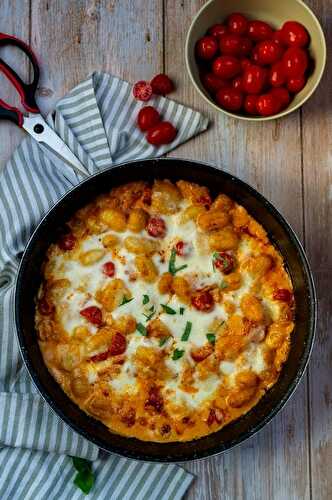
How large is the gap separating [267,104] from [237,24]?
39 centimetres

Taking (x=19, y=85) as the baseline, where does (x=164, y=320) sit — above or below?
below

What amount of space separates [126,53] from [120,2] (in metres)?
0.24

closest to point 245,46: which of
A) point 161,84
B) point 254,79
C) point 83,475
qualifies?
point 254,79

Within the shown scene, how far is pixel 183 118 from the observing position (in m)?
3.29

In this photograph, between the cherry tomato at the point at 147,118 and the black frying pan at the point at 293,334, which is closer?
the black frying pan at the point at 293,334

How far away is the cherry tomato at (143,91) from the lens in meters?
3.26

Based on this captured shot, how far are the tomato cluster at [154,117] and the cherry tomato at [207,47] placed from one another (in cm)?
19

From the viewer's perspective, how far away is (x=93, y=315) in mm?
2949

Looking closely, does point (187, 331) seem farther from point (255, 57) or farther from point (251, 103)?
point (255, 57)

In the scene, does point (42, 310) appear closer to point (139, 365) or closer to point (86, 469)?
point (139, 365)

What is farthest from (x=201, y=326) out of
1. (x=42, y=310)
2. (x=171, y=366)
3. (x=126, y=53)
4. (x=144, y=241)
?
(x=126, y=53)

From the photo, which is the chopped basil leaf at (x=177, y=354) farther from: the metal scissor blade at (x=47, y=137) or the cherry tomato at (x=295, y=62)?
the cherry tomato at (x=295, y=62)

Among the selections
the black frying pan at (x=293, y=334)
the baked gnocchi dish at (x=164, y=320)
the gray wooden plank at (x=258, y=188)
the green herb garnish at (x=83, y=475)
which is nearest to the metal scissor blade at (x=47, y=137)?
the black frying pan at (x=293, y=334)

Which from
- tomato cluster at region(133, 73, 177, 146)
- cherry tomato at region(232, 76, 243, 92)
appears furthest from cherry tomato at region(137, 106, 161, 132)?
cherry tomato at region(232, 76, 243, 92)
